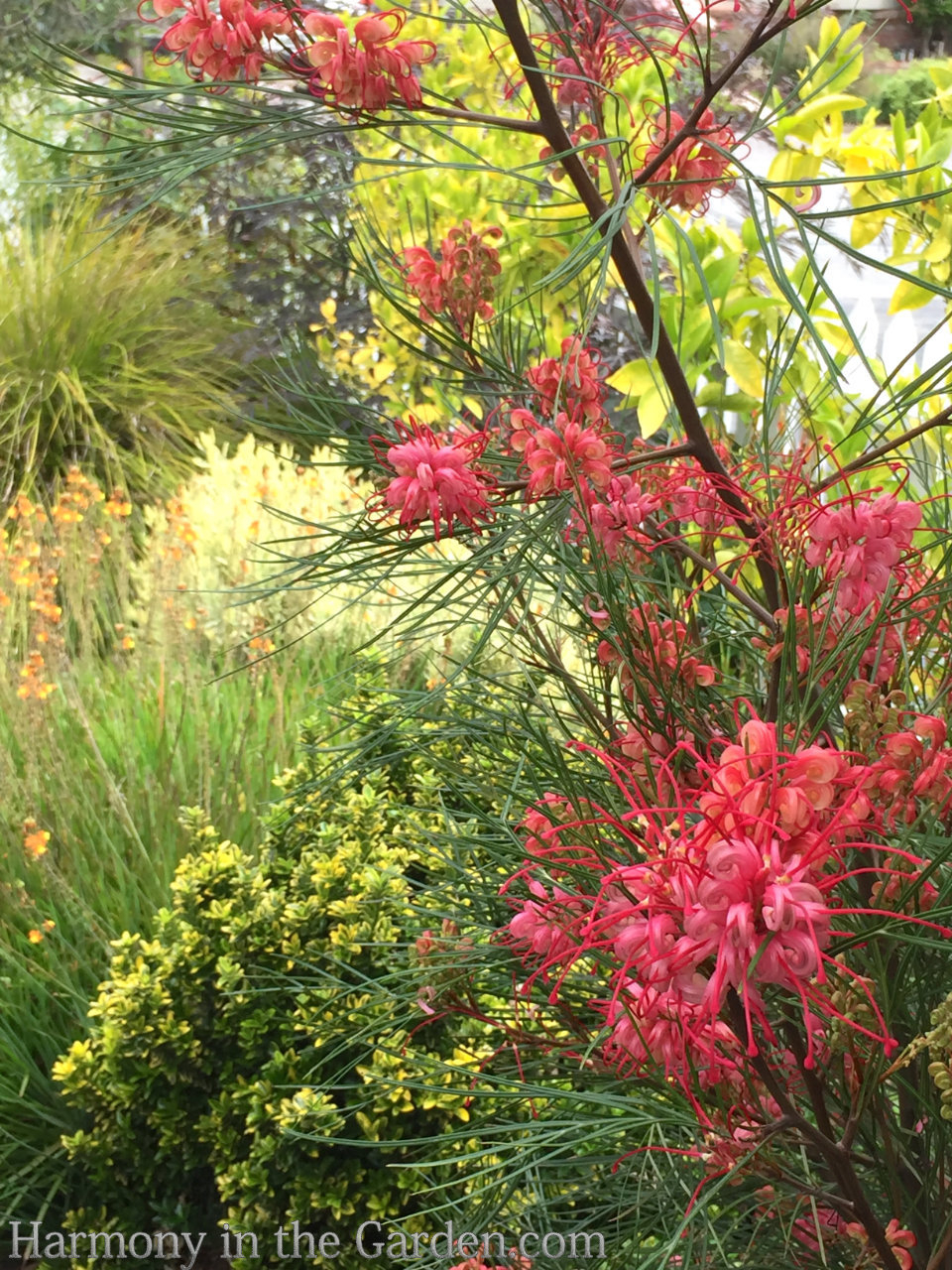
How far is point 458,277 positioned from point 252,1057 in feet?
2.73

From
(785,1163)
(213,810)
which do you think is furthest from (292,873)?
(785,1163)

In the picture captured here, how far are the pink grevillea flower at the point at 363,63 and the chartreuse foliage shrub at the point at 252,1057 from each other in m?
0.69

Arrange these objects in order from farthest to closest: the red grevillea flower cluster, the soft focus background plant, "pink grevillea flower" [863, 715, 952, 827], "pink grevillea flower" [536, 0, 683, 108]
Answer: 1. the soft focus background plant
2. "pink grevillea flower" [536, 0, 683, 108]
3. "pink grevillea flower" [863, 715, 952, 827]
4. the red grevillea flower cluster

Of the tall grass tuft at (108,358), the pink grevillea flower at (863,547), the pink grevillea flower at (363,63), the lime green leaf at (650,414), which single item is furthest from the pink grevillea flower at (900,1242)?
the tall grass tuft at (108,358)

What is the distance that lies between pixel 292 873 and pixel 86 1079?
0.30 m

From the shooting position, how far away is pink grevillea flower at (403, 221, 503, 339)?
0.76m

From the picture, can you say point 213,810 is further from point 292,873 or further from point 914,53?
point 914,53

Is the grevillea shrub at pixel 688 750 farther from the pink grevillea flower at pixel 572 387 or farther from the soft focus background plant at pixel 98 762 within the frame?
the soft focus background plant at pixel 98 762

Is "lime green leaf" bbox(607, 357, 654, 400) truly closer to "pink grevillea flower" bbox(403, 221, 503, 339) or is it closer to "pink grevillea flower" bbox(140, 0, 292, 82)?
"pink grevillea flower" bbox(403, 221, 503, 339)

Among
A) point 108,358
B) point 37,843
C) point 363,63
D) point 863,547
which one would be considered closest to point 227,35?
point 363,63

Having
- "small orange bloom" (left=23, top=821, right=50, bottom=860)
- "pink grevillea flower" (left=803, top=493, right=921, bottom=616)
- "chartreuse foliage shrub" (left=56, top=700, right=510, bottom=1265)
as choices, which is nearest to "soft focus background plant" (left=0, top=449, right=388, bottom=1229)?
"small orange bloom" (left=23, top=821, right=50, bottom=860)

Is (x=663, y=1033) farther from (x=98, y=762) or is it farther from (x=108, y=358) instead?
(x=108, y=358)

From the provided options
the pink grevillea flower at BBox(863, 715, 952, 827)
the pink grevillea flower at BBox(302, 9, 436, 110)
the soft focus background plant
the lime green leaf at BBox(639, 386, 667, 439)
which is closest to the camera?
the pink grevillea flower at BBox(863, 715, 952, 827)

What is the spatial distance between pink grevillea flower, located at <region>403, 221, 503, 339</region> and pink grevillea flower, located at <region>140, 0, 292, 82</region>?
19 centimetres
